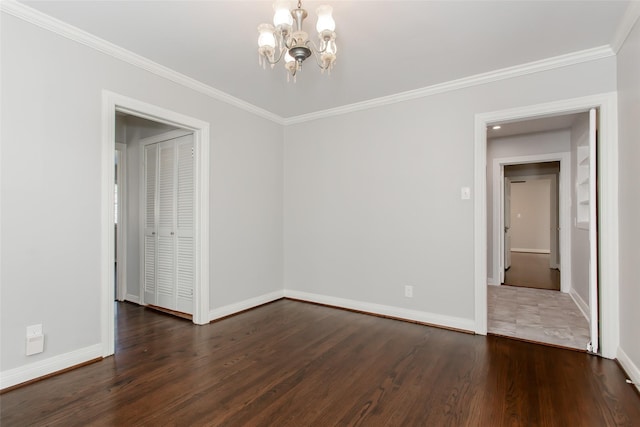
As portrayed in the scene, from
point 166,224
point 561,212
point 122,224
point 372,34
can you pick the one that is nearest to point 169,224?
point 166,224

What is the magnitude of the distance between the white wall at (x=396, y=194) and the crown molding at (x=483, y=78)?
0.06 metres

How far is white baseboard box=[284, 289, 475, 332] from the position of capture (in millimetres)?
3238

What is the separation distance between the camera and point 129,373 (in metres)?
2.33

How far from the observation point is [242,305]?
12.6 ft

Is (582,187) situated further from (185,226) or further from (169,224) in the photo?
(169,224)

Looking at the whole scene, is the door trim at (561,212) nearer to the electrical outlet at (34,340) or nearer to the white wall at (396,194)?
the white wall at (396,194)

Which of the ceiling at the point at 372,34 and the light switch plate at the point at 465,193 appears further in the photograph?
the light switch plate at the point at 465,193

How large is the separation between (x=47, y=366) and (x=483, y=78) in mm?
4345

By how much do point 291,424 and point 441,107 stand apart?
124 inches

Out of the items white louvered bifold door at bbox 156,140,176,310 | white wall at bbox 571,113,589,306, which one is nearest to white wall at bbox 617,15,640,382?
white wall at bbox 571,113,589,306

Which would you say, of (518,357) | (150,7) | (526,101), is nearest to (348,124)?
(526,101)

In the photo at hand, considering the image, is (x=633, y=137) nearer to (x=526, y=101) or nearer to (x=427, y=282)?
(x=526, y=101)

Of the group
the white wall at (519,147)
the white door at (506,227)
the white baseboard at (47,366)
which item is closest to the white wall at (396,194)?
the white baseboard at (47,366)

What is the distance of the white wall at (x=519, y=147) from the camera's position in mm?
4984
